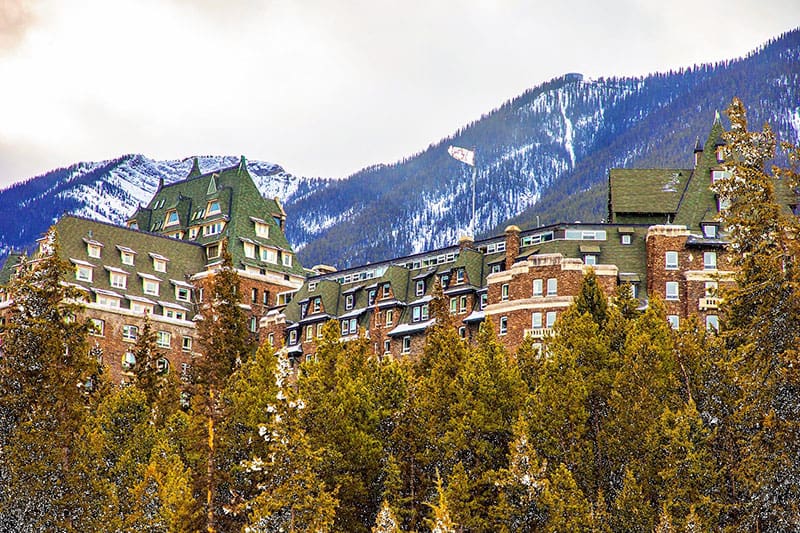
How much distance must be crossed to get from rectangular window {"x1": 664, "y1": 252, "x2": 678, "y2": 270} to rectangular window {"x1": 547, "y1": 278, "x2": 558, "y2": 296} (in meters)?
8.95

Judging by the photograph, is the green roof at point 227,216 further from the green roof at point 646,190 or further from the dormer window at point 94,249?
the green roof at point 646,190

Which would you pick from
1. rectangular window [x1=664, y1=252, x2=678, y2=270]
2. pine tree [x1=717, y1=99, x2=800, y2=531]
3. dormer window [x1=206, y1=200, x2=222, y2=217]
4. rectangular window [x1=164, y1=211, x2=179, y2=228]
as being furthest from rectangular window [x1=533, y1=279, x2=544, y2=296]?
rectangular window [x1=164, y1=211, x2=179, y2=228]

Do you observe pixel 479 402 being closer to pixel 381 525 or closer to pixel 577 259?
pixel 381 525

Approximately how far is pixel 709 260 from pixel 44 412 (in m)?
56.2

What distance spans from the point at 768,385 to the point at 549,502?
13.6 metres

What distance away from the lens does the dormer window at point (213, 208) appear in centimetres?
13804

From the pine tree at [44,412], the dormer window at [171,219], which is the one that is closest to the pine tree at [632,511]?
the pine tree at [44,412]

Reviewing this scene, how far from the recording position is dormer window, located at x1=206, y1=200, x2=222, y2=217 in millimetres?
138038

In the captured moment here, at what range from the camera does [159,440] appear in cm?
6569

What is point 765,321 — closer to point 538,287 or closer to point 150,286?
point 538,287

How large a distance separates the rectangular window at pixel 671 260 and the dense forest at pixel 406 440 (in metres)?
28.2

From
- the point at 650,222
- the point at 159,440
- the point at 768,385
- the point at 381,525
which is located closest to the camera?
the point at 768,385

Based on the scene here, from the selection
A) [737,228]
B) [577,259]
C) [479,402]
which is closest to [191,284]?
[577,259]

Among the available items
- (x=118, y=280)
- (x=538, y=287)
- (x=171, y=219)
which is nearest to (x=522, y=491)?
(x=538, y=287)
